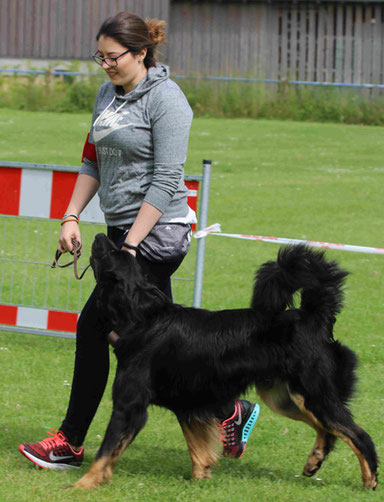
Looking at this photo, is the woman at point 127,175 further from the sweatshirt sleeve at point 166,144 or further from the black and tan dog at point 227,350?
the black and tan dog at point 227,350

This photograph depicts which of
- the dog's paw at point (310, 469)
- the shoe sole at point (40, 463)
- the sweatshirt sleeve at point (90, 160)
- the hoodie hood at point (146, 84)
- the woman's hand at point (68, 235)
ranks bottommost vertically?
the shoe sole at point (40, 463)

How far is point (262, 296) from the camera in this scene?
386 centimetres

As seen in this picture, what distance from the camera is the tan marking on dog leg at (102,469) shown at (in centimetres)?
372

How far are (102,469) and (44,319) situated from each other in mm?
2652

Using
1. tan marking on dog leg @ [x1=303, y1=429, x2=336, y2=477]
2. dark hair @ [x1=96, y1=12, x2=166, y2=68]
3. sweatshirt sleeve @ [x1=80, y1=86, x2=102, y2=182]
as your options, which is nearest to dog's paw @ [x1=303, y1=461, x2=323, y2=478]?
tan marking on dog leg @ [x1=303, y1=429, x2=336, y2=477]

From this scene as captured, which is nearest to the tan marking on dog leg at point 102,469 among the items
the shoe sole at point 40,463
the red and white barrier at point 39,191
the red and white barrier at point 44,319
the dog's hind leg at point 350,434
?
the shoe sole at point 40,463

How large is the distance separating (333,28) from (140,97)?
71.2 ft

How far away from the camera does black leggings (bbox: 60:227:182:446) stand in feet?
13.2

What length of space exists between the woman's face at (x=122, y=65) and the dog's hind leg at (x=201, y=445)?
1682 millimetres

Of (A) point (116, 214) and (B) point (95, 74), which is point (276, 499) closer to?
(A) point (116, 214)

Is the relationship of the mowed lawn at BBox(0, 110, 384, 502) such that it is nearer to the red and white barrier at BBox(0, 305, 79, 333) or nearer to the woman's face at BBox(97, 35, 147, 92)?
the red and white barrier at BBox(0, 305, 79, 333)

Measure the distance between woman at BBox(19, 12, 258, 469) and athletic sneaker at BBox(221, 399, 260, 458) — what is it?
0.54 ft

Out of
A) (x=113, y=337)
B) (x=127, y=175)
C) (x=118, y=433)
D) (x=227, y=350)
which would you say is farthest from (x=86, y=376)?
(x=127, y=175)

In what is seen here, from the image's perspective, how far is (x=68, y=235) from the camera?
4.02 meters
